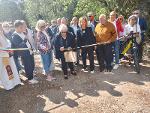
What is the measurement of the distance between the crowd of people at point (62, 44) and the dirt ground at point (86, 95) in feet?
1.45

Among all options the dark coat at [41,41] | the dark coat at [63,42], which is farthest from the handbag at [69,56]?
the dark coat at [41,41]

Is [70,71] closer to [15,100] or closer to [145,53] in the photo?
[15,100]

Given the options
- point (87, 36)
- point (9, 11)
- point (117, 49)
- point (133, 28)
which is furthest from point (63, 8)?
point (87, 36)

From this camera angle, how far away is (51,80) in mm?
11359

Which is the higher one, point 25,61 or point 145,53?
point 25,61

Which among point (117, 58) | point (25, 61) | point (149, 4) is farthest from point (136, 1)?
point (25, 61)

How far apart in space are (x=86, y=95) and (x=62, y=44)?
7.71 feet

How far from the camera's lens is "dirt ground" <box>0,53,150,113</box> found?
8523mm

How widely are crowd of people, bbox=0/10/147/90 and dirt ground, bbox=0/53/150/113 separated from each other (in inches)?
17.4

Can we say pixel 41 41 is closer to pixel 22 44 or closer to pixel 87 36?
pixel 22 44

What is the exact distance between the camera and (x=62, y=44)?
11078 mm

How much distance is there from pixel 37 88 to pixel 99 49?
2.73 metres

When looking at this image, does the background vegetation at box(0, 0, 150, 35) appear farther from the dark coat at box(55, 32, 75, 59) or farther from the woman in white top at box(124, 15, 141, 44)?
the dark coat at box(55, 32, 75, 59)

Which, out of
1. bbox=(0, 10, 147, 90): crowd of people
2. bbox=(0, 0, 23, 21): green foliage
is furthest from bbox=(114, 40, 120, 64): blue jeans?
bbox=(0, 0, 23, 21): green foliage
